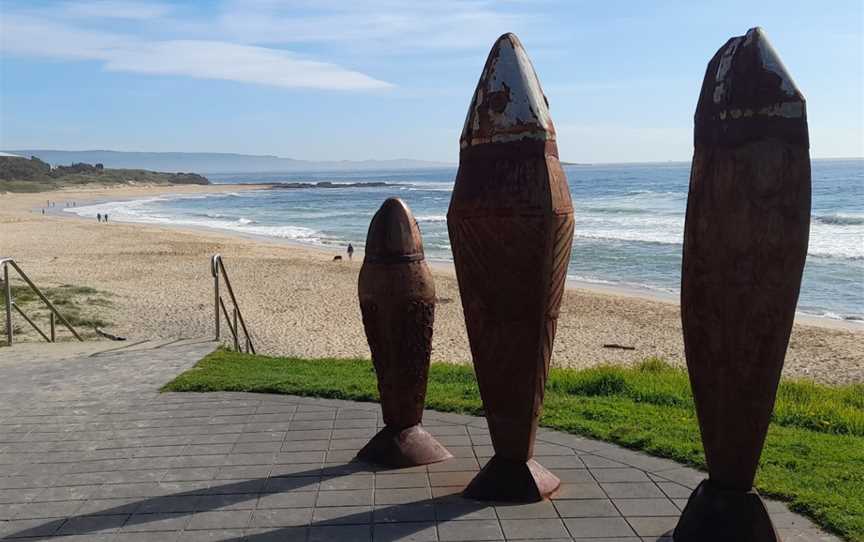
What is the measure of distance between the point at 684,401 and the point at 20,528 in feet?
15.6

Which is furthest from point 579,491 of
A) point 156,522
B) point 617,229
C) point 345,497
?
point 617,229

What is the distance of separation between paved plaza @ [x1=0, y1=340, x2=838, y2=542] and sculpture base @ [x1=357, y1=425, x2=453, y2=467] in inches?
3.6

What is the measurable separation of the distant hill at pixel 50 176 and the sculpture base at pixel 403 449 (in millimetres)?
71835

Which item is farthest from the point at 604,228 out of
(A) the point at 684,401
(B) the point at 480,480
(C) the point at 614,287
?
(B) the point at 480,480

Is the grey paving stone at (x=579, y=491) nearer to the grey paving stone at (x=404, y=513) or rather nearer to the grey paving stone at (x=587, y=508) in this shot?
the grey paving stone at (x=587, y=508)

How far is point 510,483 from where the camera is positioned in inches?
165

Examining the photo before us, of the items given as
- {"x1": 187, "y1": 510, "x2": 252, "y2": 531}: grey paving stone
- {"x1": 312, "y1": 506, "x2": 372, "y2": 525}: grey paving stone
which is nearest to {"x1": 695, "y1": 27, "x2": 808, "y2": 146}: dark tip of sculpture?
{"x1": 312, "y1": 506, "x2": 372, "y2": 525}: grey paving stone

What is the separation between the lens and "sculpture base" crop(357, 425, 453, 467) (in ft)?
15.6

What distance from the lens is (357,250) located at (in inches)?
1188

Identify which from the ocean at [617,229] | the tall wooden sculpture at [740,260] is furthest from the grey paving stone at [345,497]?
the ocean at [617,229]

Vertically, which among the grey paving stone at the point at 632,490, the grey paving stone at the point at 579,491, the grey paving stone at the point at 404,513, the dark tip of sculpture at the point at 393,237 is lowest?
the grey paving stone at the point at 404,513

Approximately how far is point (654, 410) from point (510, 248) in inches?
107

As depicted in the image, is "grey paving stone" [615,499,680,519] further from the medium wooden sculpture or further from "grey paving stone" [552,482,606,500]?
the medium wooden sculpture

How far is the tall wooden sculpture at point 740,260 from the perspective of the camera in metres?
3.29
